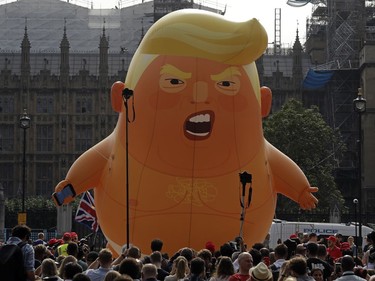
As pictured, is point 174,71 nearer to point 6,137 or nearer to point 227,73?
point 227,73

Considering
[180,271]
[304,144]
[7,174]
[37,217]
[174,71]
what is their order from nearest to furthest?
[180,271] → [174,71] → [304,144] → [37,217] → [7,174]

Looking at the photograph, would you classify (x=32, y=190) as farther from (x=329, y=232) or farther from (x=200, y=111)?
(x=200, y=111)

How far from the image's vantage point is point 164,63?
20594mm

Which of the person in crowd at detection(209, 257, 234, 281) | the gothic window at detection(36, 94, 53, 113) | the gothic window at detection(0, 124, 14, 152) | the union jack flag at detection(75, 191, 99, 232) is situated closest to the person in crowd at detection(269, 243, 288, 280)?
the person in crowd at detection(209, 257, 234, 281)

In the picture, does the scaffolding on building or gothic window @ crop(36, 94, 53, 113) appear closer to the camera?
the scaffolding on building

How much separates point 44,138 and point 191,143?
56.8 metres

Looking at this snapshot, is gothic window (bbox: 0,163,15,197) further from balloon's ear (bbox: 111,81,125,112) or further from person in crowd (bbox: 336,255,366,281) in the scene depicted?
person in crowd (bbox: 336,255,366,281)

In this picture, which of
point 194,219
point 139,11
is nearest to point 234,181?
point 194,219

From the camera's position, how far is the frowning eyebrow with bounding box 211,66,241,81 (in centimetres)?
2039

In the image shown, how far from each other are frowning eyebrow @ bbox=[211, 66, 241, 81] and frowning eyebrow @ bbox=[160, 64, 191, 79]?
0.47 meters

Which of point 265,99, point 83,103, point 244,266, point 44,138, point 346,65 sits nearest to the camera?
point 244,266

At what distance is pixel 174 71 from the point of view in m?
20.4

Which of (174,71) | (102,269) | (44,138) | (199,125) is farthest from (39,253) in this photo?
(44,138)

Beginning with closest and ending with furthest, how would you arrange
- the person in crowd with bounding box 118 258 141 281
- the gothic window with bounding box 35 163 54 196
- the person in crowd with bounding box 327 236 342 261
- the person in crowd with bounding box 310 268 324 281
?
the person in crowd with bounding box 118 258 141 281 → the person in crowd with bounding box 310 268 324 281 → the person in crowd with bounding box 327 236 342 261 → the gothic window with bounding box 35 163 54 196
